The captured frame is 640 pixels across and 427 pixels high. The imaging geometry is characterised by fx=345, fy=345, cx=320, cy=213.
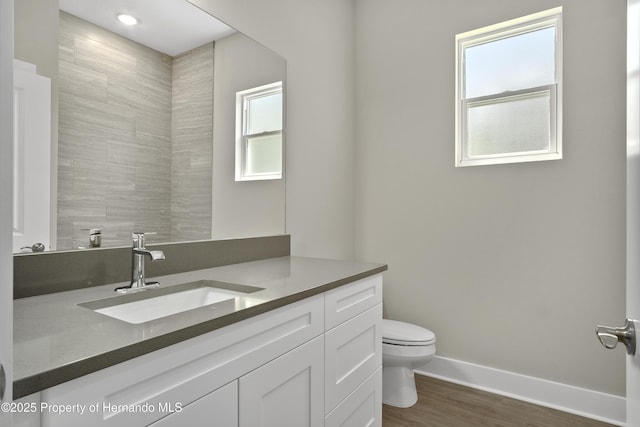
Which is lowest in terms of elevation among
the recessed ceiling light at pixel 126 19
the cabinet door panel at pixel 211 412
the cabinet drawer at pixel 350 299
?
the cabinet door panel at pixel 211 412

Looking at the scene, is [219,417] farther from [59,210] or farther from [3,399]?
[59,210]

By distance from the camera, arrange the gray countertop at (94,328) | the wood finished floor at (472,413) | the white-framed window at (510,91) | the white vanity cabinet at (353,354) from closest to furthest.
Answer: the gray countertop at (94,328) < the white vanity cabinet at (353,354) < the wood finished floor at (472,413) < the white-framed window at (510,91)

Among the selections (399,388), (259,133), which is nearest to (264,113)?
(259,133)

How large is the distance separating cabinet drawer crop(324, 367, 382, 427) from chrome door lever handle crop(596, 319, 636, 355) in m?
0.94

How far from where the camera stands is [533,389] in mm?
2098

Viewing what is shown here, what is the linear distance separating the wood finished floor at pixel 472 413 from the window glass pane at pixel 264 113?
5.76 feet

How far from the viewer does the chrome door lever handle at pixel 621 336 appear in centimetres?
65

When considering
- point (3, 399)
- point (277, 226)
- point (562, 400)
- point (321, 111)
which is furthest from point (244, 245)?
point (562, 400)

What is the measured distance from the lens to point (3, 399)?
1.15 ft

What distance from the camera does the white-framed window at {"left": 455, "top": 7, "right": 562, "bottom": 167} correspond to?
83.0 inches

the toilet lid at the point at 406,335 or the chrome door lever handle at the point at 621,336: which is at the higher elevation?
the chrome door lever handle at the point at 621,336

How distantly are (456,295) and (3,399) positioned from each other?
94.3 inches

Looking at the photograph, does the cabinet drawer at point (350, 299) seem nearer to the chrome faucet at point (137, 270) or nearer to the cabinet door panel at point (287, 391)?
the cabinet door panel at point (287, 391)

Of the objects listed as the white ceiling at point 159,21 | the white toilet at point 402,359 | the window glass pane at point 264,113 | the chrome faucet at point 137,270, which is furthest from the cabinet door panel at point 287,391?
the white ceiling at point 159,21
